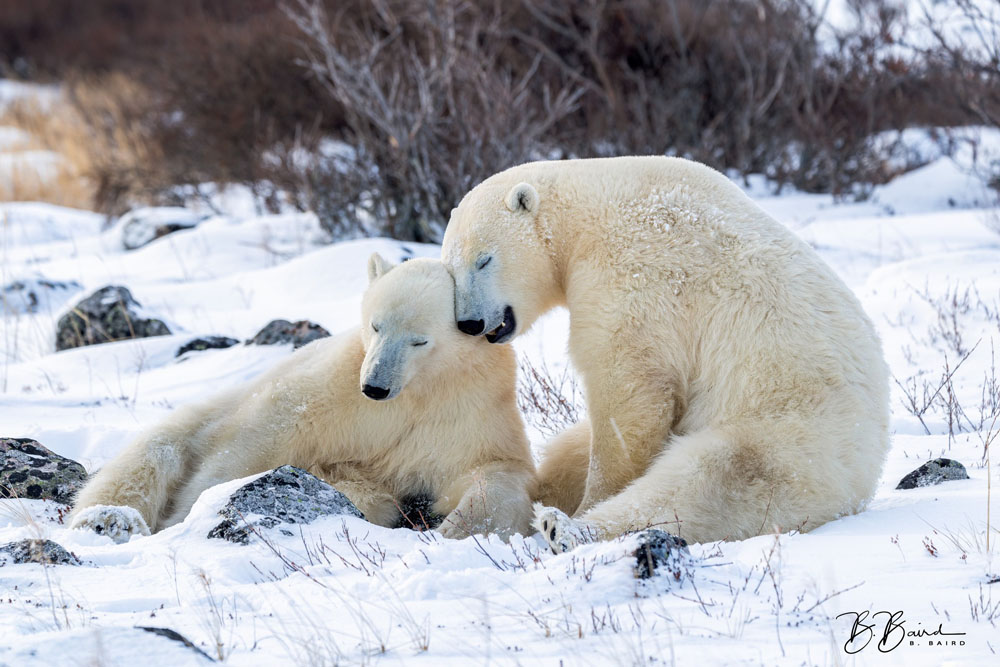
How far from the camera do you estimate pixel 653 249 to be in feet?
9.43

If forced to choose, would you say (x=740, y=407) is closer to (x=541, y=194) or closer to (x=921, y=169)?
(x=541, y=194)

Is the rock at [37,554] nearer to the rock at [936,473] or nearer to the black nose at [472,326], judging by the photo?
the black nose at [472,326]

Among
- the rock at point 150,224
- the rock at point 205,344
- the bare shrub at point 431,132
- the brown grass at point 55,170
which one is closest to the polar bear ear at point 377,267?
the rock at point 205,344

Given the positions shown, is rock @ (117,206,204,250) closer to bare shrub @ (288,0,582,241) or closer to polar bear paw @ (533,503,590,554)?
bare shrub @ (288,0,582,241)

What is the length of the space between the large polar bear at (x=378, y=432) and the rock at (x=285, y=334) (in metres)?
1.66

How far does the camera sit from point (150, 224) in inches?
348

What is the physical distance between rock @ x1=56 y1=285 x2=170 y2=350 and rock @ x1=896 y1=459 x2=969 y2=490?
3962 millimetres

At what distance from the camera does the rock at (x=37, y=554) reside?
225 centimetres

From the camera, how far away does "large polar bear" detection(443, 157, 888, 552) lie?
253 cm

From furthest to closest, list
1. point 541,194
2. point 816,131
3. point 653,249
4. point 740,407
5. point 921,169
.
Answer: point 921,169 < point 816,131 < point 541,194 < point 653,249 < point 740,407

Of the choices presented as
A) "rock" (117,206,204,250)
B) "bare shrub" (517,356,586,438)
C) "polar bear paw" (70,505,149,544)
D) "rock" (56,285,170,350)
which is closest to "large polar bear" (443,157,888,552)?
"bare shrub" (517,356,586,438)

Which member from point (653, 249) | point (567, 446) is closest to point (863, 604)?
point (653, 249)

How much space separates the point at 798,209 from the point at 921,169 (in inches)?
84.7

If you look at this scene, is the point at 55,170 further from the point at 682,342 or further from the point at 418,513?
the point at 682,342
